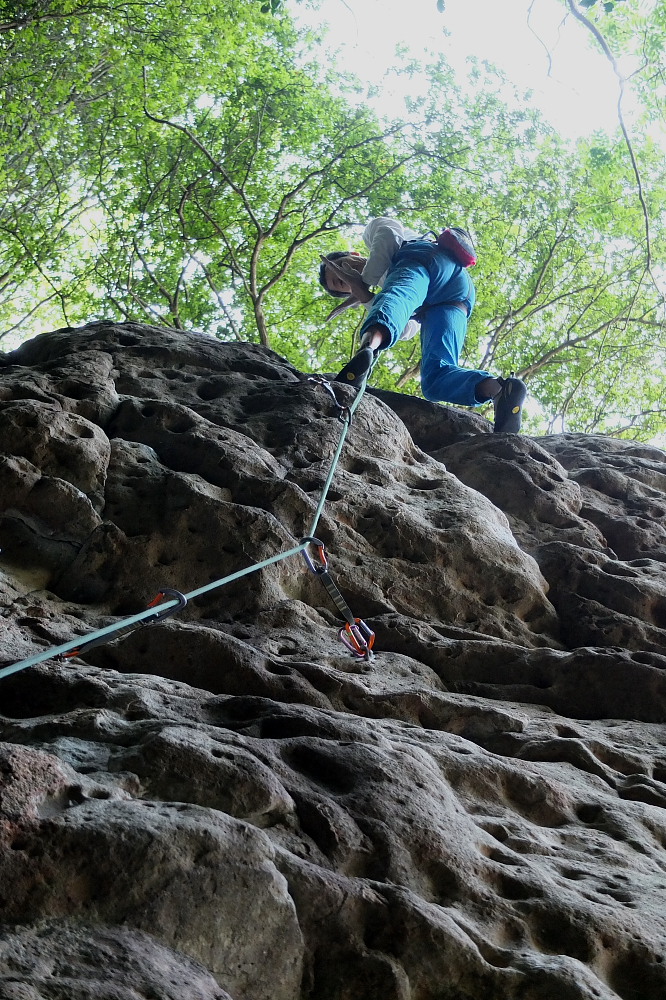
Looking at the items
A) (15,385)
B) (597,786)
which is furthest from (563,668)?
(15,385)

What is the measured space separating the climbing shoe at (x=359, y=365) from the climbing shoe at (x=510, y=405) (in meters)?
1.33

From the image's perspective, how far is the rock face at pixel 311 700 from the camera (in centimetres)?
220

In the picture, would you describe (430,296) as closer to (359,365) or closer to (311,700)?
(359,365)

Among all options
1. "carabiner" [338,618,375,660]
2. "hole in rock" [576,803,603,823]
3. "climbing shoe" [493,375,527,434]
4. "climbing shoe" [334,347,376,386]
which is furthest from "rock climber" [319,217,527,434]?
"hole in rock" [576,803,603,823]

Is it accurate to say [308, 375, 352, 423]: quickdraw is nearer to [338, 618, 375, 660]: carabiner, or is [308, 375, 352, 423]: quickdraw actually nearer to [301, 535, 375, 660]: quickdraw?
[301, 535, 375, 660]: quickdraw

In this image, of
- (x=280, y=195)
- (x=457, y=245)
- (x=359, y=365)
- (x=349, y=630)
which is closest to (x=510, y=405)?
(x=359, y=365)

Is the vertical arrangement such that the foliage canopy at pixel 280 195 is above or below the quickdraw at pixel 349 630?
above

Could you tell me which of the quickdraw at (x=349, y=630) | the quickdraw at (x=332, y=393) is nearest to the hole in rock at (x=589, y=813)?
the quickdraw at (x=349, y=630)

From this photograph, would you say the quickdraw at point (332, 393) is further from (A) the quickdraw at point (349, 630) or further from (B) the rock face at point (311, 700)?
(A) the quickdraw at point (349, 630)

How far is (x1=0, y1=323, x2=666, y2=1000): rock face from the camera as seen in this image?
86.5 inches

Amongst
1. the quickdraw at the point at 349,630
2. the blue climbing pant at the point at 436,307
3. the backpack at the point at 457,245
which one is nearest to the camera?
the quickdraw at the point at 349,630

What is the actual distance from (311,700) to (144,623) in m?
0.80

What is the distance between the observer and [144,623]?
12.6ft

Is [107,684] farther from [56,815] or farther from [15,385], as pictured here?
[15,385]
